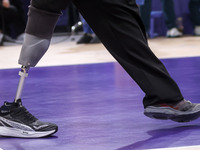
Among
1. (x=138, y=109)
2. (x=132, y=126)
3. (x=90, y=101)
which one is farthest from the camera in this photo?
(x=90, y=101)

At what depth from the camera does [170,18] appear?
7391 millimetres

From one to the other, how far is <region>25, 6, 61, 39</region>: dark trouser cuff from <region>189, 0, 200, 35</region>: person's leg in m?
5.70

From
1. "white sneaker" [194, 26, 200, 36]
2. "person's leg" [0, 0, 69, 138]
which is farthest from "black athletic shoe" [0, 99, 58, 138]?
"white sneaker" [194, 26, 200, 36]

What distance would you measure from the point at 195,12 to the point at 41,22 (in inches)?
226

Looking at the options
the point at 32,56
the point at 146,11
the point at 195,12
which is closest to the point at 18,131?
the point at 32,56

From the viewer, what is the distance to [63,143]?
6.50ft

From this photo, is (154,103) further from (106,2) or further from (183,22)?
(183,22)

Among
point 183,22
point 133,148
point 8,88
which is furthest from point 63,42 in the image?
point 133,148

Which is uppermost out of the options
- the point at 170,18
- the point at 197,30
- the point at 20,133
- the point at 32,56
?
the point at 32,56

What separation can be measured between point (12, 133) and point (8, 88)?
1300 mm

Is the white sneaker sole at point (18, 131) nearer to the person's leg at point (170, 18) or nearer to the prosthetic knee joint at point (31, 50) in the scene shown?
the prosthetic knee joint at point (31, 50)

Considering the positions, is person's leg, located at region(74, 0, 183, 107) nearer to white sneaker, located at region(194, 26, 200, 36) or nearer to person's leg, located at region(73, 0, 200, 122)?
person's leg, located at region(73, 0, 200, 122)

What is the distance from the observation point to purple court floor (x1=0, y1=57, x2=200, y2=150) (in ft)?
6.48

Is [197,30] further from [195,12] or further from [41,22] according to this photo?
[41,22]
